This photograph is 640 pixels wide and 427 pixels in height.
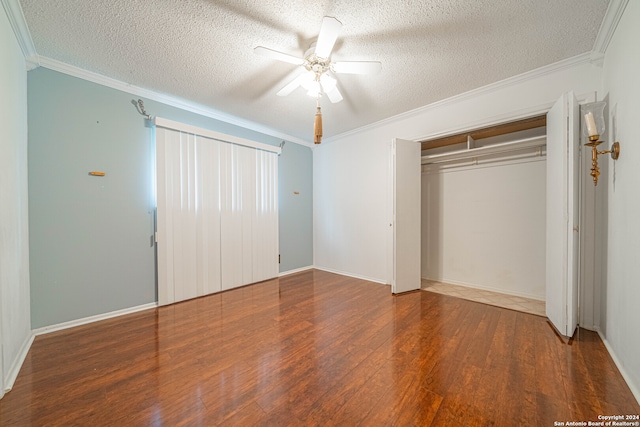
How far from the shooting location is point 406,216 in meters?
3.28

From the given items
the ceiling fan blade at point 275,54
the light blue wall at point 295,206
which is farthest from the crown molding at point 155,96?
the ceiling fan blade at point 275,54

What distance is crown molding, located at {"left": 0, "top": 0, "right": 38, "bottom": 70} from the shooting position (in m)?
1.58

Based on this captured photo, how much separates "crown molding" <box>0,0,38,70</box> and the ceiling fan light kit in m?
1.63

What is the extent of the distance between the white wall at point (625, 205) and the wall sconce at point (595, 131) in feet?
0.19

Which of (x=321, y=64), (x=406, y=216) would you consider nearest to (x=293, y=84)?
(x=321, y=64)

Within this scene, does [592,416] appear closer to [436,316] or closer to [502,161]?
[436,316]

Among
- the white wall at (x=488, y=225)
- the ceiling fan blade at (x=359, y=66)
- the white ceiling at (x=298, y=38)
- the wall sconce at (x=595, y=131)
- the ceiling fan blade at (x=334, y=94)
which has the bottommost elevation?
the white wall at (x=488, y=225)

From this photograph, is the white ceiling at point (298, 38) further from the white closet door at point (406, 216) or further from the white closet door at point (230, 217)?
the white closet door at point (230, 217)

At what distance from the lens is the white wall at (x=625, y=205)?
4.68 feet

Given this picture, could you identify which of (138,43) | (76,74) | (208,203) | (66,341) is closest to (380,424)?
(66,341)

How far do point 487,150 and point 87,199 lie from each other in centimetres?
476

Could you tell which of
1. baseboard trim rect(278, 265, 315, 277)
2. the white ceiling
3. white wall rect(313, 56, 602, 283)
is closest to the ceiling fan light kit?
the white ceiling

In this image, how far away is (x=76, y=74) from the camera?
7.63 ft

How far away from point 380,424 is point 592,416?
1.16 meters
